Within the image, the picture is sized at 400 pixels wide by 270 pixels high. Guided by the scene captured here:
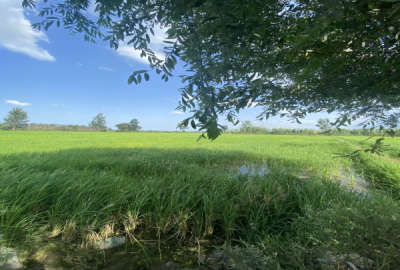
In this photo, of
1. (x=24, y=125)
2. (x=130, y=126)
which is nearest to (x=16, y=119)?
(x=24, y=125)

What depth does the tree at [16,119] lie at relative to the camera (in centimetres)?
6444

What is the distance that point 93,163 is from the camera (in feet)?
17.5

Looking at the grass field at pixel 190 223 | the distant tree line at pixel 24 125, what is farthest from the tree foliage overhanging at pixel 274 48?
the distant tree line at pixel 24 125

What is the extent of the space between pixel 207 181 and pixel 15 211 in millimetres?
3051

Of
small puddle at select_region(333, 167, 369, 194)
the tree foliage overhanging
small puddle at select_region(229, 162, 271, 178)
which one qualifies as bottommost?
small puddle at select_region(333, 167, 369, 194)

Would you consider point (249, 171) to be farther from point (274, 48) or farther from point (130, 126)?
point (130, 126)

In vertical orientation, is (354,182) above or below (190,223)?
below

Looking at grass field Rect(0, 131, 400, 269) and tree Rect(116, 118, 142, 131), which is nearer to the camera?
grass field Rect(0, 131, 400, 269)

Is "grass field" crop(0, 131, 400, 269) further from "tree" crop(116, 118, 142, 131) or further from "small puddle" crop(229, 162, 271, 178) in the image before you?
→ "tree" crop(116, 118, 142, 131)

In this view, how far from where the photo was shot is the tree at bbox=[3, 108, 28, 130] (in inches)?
2537

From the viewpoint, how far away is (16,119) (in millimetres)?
67125

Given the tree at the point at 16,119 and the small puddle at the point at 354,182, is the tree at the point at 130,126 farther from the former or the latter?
the small puddle at the point at 354,182

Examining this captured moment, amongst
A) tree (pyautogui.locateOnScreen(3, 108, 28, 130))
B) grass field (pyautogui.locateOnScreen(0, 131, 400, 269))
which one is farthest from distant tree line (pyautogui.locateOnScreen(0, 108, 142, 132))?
grass field (pyautogui.locateOnScreen(0, 131, 400, 269))

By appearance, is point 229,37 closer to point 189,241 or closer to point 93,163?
point 189,241
